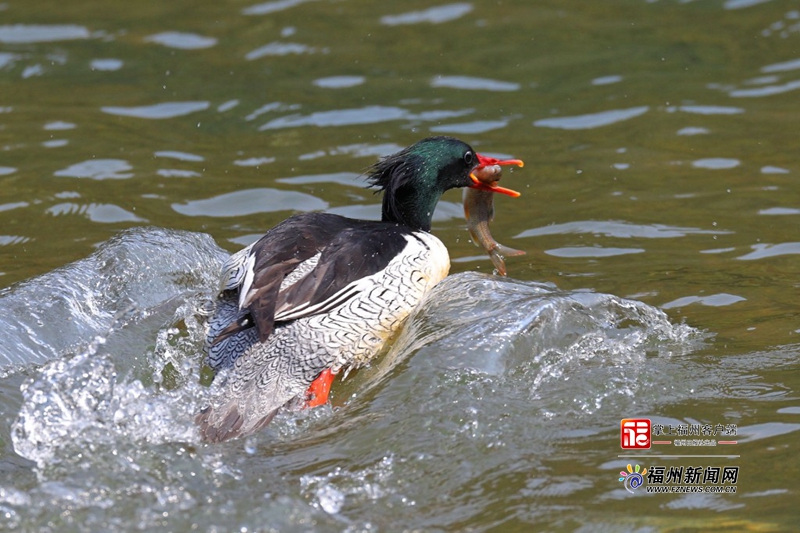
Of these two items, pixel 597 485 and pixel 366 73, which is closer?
pixel 597 485

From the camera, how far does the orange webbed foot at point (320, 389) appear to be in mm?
5082

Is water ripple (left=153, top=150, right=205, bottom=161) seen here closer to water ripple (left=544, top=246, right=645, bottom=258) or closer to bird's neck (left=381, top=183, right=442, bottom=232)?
bird's neck (left=381, top=183, right=442, bottom=232)

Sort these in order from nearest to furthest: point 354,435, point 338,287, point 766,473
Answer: point 766,473, point 354,435, point 338,287

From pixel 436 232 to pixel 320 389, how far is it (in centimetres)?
265

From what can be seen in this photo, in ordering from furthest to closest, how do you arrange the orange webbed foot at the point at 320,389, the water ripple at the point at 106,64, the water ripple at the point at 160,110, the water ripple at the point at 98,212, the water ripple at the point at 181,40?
the water ripple at the point at 181,40
the water ripple at the point at 106,64
the water ripple at the point at 160,110
the water ripple at the point at 98,212
the orange webbed foot at the point at 320,389

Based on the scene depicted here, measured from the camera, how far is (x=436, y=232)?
297 inches

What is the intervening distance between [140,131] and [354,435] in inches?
210

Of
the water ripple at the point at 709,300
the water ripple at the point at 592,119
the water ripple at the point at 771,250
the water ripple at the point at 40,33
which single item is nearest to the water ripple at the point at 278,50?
the water ripple at the point at 40,33

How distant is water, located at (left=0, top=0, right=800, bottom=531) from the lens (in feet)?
13.3

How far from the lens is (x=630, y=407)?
4598mm

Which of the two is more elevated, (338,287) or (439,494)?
(338,287)

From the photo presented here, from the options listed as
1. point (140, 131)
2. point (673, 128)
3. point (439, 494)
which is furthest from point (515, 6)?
point (439, 494)

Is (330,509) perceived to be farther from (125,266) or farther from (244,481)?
(125,266)

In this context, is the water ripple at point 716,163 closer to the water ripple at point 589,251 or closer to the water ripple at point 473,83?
the water ripple at point 589,251
